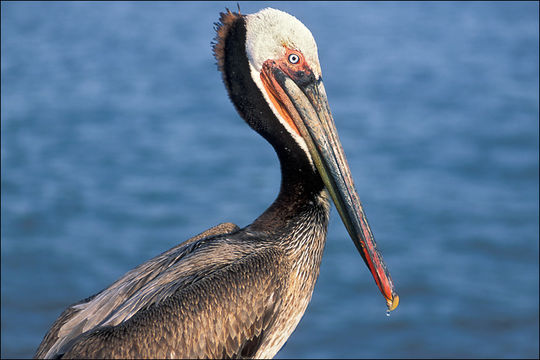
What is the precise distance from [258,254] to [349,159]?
23.4ft

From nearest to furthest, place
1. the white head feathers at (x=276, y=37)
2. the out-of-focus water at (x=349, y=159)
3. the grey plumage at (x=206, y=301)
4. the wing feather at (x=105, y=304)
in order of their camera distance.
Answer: the grey plumage at (x=206, y=301), the wing feather at (x=105, y=304), the white head feathers at (x=276, y=37), the out-of-focus water at (x=349, y=159)

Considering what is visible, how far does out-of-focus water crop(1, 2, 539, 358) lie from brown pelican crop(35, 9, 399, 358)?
14.8 feet

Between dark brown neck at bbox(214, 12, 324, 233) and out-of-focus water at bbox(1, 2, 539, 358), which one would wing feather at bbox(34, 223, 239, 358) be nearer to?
dark brown neck at bbox(214, 12, 324, 233)

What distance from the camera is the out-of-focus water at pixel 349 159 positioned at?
9602mm

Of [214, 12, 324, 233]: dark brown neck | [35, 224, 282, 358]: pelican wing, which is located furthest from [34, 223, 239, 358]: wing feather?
[214, 12, 324, 233]: dark brown neck

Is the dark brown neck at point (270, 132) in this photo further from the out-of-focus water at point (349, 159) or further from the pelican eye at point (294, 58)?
the out-of-focus water at point (349, 159)

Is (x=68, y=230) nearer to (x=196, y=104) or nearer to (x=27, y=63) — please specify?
(x=196, y=104)

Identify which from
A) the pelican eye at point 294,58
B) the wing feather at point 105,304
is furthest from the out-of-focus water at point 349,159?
the pelican eye at point 294,58

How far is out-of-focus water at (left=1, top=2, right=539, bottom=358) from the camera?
31.5ft

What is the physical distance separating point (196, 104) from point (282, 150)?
8.44 meters

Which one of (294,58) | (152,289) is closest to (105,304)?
(152,289)

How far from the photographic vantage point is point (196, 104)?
13109 mm

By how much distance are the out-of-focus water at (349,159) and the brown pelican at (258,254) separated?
4.51m

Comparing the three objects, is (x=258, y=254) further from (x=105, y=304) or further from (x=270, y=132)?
(x=105, y=304)
